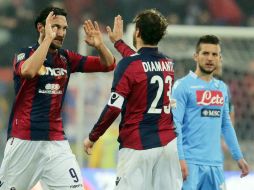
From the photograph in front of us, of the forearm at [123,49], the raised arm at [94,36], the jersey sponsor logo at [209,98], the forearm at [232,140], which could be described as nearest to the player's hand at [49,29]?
the raised arm at [94,36]

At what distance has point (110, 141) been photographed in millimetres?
13805

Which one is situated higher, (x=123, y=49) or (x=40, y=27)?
(x=40, y=27)

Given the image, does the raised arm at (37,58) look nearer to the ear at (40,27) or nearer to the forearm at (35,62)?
the forearm at (35,62)

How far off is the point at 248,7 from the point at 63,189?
11.1 metres

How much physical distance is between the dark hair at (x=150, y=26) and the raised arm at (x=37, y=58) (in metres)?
0.71

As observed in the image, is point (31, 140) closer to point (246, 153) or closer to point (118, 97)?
point (118, 97)

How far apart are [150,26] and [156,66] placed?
320 millimetres

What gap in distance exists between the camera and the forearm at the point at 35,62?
7672 mm

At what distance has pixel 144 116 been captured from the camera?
7.61 metres

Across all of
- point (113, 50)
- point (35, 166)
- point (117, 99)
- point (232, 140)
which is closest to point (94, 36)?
point (117, 99)

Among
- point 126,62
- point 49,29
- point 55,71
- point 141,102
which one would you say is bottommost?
point 141,102

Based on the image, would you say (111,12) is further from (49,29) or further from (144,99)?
(144,99)

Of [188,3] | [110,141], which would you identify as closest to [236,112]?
[110,141]

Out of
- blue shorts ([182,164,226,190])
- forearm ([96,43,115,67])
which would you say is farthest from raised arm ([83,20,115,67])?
blue shorts ([182,164,226,190])
